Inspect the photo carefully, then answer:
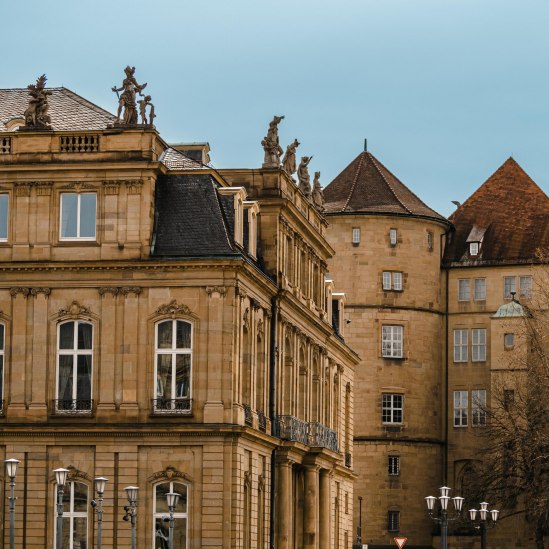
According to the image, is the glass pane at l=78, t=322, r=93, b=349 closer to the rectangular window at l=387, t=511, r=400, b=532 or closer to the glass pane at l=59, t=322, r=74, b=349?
the glass pane at l=59, t=322, r=74, b=349

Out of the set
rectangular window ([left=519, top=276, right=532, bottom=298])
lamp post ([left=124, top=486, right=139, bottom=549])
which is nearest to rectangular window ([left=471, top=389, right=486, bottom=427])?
rectangular window ([left=519, top=276, right=532, bottom=298])

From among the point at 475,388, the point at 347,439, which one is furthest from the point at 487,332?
the point at 347,439

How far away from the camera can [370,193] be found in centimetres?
12069

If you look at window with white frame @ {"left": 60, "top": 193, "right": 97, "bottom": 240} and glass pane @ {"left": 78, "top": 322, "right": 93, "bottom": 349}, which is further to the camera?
window with white frame @ {"left": 60, "top": 193, "right": 97, "bottom": 240}

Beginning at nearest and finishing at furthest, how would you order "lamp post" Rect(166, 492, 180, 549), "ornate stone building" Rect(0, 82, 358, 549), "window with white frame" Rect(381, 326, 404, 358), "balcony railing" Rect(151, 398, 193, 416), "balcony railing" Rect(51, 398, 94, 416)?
"lamp post" Rect(166, 492, 180, 549) → "ornate stone building" Rect(0, 82, 358, 549) → "balcony railing" Rect(151, 398, 193, 416) → "balcony railing" Rect(51, 398, 94, 416) → "window with white frame" Rect(381, 326, 404, 358)

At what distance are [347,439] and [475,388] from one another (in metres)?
25.8

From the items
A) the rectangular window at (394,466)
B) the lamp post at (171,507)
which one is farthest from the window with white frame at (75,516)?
the rectangular window at (394,466)

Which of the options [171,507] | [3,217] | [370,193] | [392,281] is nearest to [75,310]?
[3,217]

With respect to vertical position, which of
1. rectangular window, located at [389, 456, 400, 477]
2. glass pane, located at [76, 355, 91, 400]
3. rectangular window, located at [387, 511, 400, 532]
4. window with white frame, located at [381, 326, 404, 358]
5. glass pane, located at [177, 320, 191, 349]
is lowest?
rectangular window, located at [387, 511, 400, 532]

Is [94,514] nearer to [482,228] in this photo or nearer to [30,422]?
[30,422]

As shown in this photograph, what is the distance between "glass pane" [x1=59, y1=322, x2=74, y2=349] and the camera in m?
69.5

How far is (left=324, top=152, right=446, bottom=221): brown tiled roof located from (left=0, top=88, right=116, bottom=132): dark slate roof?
4237 centimetres

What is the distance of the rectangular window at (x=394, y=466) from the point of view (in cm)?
11619

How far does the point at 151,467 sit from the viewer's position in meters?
67.9
